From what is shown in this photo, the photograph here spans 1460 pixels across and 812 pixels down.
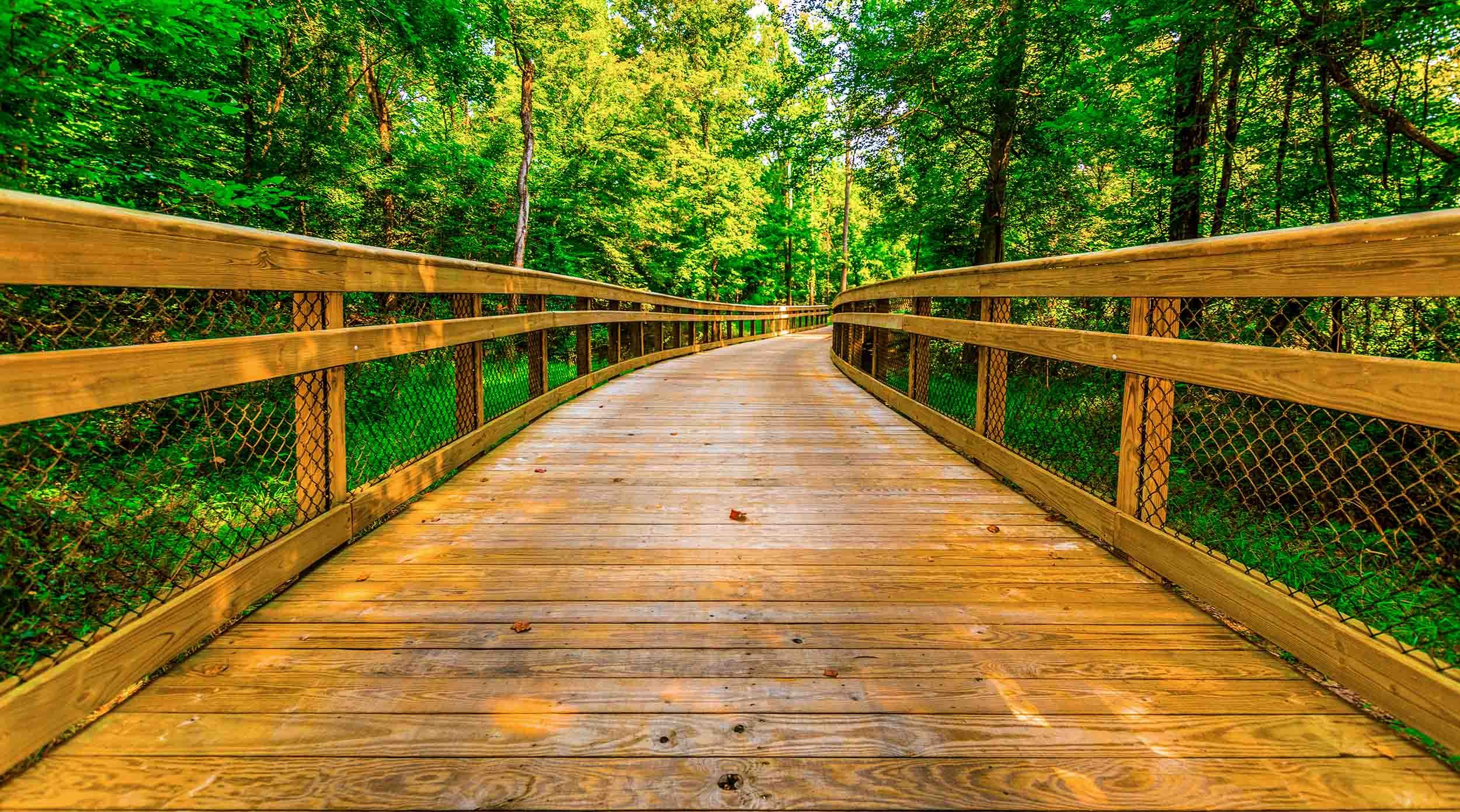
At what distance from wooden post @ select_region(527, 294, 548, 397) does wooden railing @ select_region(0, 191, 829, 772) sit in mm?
360

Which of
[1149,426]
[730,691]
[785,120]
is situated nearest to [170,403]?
[730,691]

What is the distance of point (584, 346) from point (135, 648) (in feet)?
18.8

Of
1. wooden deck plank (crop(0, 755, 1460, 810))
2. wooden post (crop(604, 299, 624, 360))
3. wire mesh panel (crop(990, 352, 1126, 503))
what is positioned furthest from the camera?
wooden post (crop(604, 299, 624, 360))

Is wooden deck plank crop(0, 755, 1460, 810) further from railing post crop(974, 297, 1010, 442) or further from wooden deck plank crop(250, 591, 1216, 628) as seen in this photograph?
railing post crop(974, 297, 1010, 442)

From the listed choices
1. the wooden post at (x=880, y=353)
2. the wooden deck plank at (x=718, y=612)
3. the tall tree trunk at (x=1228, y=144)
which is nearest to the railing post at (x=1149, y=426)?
the wooden deck plank at (x=718, y=612)

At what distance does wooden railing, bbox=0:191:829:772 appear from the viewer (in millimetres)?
1512

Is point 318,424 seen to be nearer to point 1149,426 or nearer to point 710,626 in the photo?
point 710,626

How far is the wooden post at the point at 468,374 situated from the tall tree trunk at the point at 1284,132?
249 inches

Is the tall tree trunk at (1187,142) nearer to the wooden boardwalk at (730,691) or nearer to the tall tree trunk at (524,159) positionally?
the wooden boardwalk at (730,691)

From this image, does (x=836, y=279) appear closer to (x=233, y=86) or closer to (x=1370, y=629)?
(x=233, y=86)

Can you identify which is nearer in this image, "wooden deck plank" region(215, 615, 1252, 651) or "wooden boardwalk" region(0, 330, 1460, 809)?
"wooden boardwalk" region(0, 330, 1460, 809)

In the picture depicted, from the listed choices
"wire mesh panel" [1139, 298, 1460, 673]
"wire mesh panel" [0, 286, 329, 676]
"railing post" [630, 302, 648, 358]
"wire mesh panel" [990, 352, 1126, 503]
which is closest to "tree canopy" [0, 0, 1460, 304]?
"wire mesh panel" [1139, 298, 1460, 673]

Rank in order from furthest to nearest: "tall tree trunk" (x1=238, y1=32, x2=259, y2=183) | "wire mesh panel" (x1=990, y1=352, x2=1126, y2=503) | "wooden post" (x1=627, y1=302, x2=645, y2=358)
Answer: "wooden post" (x1=627, y1=302, x2=645, y2=358), "tall tree trunk" (x1=238, y1=32, x2=259, y2=183), "wire mesh panel" (x1=990, y1=352, x2=1126, y2=503)

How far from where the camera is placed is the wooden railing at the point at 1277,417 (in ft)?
5.31
